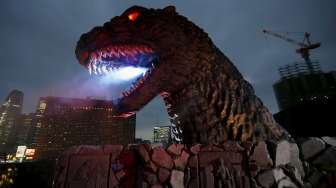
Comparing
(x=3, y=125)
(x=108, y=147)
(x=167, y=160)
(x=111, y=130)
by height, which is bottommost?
(x=167, y=160)

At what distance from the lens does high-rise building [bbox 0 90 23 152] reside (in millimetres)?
97438

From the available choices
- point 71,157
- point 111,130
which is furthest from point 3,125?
point 71,157

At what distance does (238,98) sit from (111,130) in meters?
78.1

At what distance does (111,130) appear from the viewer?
77625 mm

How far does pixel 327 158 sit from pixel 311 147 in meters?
0.19

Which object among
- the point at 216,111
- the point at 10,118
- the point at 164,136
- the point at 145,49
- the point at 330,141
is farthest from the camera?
the point at 10,118

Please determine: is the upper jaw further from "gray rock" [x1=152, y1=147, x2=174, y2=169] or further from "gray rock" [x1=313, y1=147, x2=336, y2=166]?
"gray rock" [x1=313, y1=147, x2=336, y2=166]

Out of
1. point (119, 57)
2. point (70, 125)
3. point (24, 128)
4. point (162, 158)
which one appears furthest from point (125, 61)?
point (24, 128)

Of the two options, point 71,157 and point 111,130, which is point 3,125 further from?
point 71,157

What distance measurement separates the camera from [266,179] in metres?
2.48

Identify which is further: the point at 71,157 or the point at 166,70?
the point at 166,70

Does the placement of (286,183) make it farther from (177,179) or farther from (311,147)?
(177,179)

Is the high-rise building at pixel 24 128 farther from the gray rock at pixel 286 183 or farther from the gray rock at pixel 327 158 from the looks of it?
the gray rock at pixel 327 158

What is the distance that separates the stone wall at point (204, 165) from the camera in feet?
8.07
